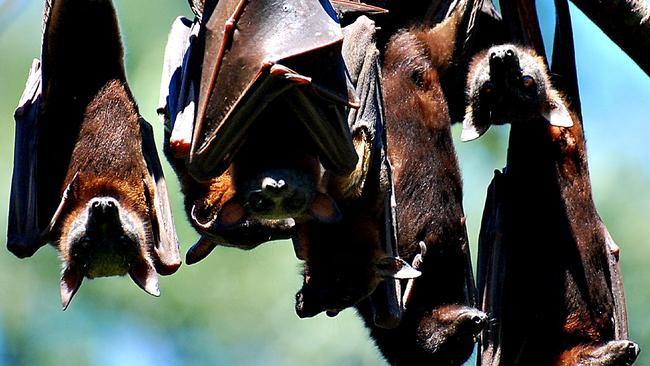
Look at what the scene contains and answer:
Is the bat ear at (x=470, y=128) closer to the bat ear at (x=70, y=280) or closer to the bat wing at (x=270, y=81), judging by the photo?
the bat wing at (x=270, y=81)

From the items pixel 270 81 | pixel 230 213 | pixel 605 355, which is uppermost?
pixel 270 81

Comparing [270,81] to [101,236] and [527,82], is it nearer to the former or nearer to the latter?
[101,236]

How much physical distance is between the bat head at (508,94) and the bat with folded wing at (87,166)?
2196mm

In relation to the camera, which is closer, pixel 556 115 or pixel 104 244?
pixel 104 244

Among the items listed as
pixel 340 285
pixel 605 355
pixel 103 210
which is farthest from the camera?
pixel 605 355

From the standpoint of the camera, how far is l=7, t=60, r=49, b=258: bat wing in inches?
305

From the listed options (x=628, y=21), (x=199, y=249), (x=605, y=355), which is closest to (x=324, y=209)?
(x=199, y=249)

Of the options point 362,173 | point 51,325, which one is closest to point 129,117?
point 362,173

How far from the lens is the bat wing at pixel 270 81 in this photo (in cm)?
632

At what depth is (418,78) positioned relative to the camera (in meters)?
8.46

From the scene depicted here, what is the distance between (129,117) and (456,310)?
7.81 ft

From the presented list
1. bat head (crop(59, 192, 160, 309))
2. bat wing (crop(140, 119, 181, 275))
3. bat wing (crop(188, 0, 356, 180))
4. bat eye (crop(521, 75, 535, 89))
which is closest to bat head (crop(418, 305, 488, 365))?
bat eye (crop(521, 75, 535, 89))

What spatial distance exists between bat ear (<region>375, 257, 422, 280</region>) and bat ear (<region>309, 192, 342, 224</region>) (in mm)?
530

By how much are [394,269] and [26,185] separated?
231cm
